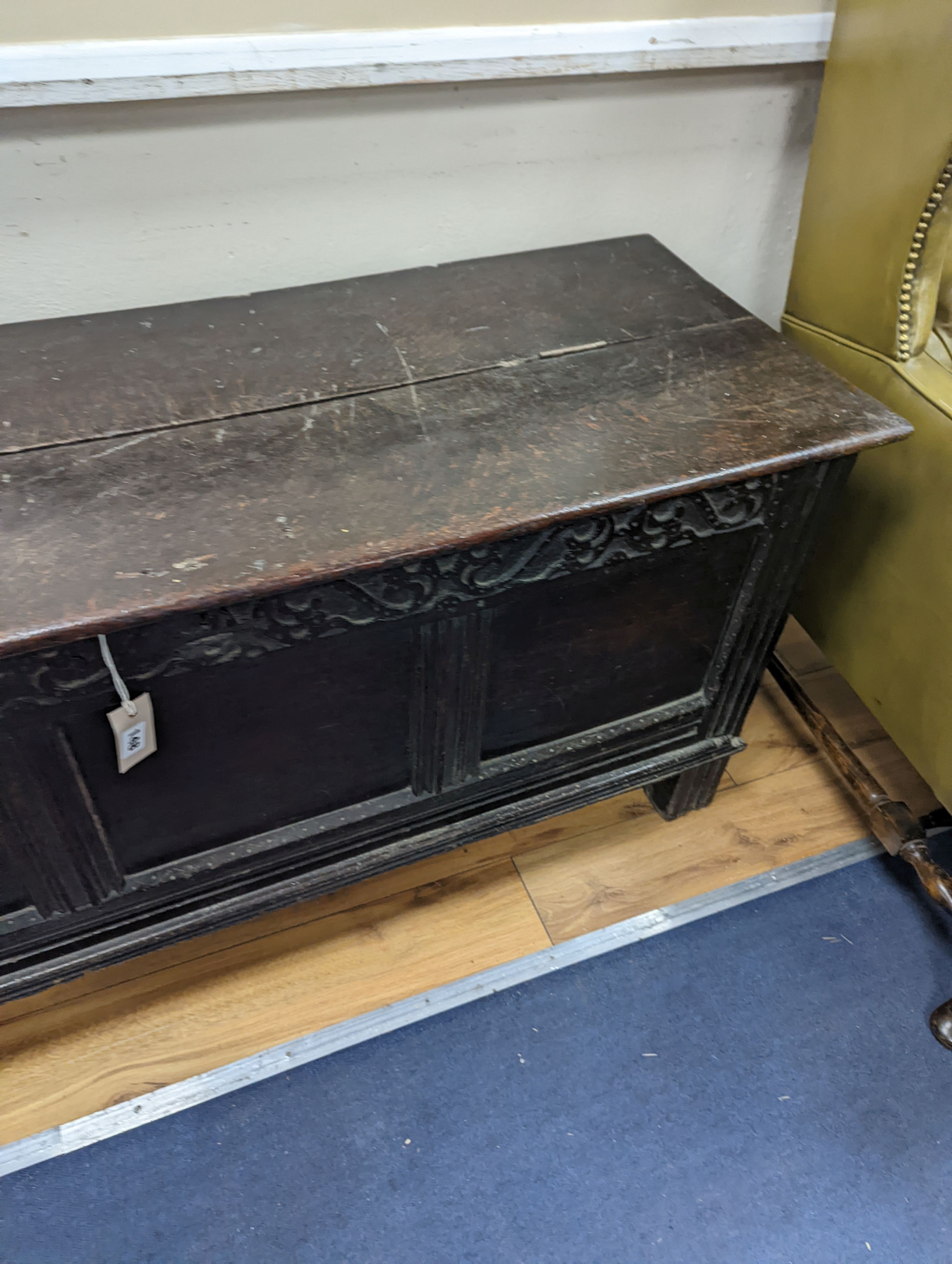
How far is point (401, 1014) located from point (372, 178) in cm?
100

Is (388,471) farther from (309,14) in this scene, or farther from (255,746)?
(309,14)

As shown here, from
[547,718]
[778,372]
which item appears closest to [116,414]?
[547,718]

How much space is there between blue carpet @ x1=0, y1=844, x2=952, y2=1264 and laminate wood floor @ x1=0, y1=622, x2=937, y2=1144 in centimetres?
6

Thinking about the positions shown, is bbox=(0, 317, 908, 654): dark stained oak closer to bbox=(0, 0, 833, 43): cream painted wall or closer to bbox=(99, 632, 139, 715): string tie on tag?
bbox=(99, 632, 139, 715): string tie on tag

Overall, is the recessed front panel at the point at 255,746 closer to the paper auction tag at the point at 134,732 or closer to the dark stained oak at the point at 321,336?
the paper auction tag at the point at 134,732

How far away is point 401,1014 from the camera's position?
3.45 feet

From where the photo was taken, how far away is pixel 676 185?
112cm

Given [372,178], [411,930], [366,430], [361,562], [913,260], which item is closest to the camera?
[361,562]

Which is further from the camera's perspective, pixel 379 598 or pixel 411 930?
pixel 411 930

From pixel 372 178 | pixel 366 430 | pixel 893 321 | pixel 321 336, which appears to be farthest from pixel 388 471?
pixel 893 321

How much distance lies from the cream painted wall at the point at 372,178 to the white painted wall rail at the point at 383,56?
1.2 inches

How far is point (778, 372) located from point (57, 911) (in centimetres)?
89

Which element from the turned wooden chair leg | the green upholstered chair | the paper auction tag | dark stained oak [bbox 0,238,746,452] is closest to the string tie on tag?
the paper auction tag

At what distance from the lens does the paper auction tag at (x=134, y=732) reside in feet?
2.26
